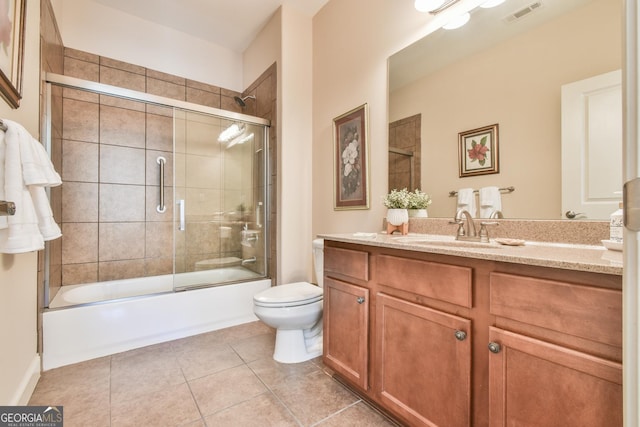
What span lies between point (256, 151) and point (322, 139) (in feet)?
2.47

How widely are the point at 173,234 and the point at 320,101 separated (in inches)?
74.4

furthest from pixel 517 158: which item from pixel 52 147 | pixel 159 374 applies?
pixel 52 147

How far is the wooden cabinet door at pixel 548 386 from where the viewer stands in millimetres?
695

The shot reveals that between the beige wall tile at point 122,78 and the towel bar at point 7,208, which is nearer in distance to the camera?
the towel bar at point 7,208

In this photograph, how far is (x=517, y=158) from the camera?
135cm

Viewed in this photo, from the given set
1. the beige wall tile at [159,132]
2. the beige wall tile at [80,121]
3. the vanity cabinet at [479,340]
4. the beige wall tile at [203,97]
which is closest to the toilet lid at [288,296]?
the vanity cabinet at [479,340]

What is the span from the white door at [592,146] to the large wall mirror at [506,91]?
0.01 metres

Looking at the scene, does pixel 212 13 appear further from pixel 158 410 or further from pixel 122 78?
pixel 158 410

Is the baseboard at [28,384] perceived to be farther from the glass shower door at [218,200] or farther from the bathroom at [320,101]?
the bathroom at [320,101]

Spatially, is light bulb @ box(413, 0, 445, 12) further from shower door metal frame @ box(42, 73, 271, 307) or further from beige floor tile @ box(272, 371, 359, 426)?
beige floor tile @ box(272, 371, 359, 426)

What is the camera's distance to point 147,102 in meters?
2.31

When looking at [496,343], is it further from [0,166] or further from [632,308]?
[0,166]

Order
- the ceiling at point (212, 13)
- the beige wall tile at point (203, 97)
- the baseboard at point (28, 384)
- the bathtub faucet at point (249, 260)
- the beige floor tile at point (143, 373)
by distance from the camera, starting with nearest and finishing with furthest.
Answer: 1. the baseboard at point (28, 384)
2. the beige floor tile at point (143, 373)
3. the ceiling at point (212, 13)
4. the bathtub faucet at point (249, 260)
5. the beige wall tile at point (203, 97)

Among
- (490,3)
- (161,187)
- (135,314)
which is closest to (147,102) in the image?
(161,187)
